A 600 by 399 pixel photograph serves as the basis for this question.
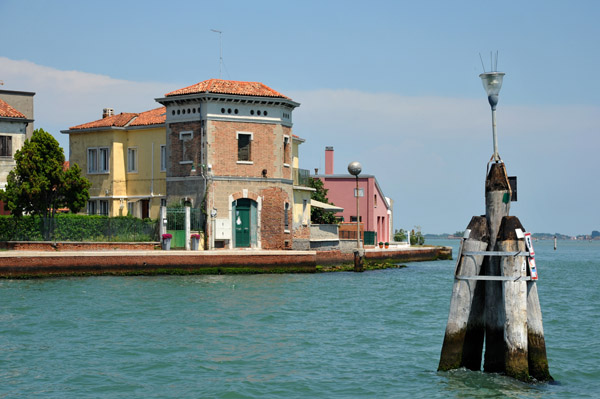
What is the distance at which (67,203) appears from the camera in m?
38.6

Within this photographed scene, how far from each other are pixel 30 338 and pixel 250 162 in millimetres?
22664

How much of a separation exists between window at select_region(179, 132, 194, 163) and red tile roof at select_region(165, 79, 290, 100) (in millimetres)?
2067

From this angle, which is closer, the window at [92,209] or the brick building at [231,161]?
the brick building at [231,161]

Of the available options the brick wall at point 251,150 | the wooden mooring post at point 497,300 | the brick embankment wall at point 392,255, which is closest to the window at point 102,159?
the brick wall at point 251,150

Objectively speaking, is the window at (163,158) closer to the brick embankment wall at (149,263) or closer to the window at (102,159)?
the window at (102,159)

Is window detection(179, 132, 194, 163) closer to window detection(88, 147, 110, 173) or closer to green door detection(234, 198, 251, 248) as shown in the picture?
green door detection(234, 198, 251, 248)

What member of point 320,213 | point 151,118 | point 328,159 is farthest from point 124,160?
point 328,159

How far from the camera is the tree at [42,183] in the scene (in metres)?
36.9

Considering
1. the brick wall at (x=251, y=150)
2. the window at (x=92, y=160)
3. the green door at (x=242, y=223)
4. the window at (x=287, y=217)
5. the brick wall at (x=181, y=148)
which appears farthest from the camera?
the window at (x=92, y=160)

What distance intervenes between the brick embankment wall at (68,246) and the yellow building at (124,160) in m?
6.92

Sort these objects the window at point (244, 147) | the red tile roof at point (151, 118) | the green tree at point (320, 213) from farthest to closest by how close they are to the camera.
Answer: the green tree at point (320, 213)
the red tile roof at point (151, 118)
the window at point (244, 147)

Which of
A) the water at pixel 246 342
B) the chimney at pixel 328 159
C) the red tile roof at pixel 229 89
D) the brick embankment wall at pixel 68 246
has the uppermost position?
the red tile roof at pixel 229 89

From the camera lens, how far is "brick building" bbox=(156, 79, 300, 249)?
4047 cm

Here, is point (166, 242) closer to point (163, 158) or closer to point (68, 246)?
point (68, 246)
